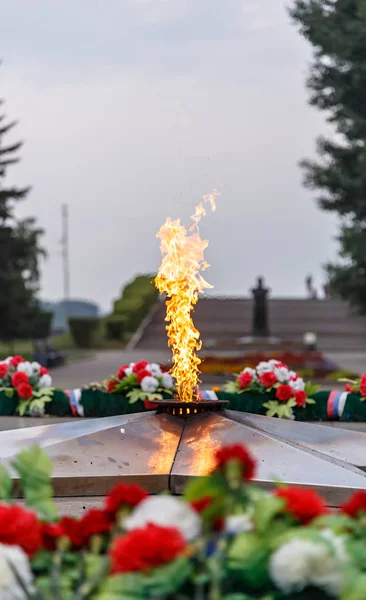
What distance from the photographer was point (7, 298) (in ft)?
89.2

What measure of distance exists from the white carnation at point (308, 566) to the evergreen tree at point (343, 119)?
2047 cm

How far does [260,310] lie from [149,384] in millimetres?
25890

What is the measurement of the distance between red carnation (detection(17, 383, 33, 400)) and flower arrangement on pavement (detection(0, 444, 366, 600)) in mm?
7575

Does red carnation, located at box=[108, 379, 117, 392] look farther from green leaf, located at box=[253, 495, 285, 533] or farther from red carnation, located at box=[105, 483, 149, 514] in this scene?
green leaf, located at box=[253, 495, 285, 533]

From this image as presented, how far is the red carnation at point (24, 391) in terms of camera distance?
32.3 feet

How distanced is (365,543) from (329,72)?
73.6 feet

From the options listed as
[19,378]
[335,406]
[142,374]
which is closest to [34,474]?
[142,374]

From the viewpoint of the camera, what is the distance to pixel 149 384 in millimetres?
9320

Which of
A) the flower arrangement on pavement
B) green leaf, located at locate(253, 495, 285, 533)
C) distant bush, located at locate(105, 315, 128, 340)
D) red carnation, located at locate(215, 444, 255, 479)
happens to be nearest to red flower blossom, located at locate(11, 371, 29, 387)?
the flower arrangement on pavement

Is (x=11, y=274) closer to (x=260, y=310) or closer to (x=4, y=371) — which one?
(x=260, y=310)

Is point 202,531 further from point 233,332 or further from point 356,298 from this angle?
point 233,332

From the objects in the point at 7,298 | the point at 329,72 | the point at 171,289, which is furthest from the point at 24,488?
the point at 7,298

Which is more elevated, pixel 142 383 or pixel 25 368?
pixel 25 368

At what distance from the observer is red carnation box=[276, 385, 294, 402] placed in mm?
9383
